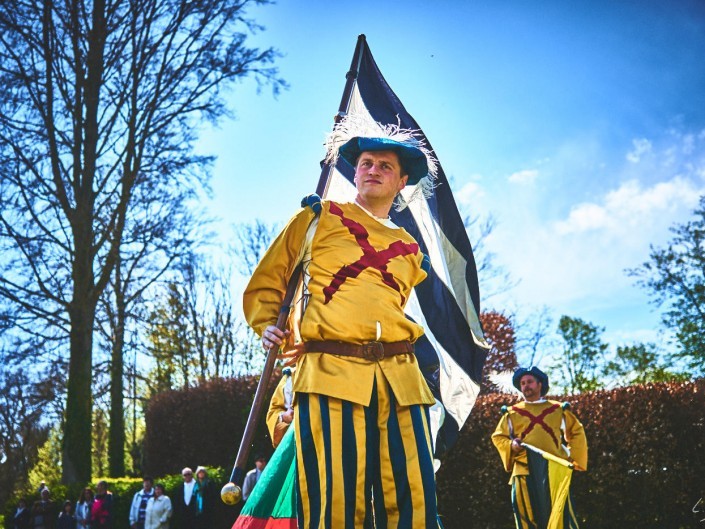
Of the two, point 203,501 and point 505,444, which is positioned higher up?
point 505,444

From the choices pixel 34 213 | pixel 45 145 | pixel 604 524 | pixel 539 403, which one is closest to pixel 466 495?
pixel 604 524

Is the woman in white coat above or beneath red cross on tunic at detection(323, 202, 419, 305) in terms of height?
beneath

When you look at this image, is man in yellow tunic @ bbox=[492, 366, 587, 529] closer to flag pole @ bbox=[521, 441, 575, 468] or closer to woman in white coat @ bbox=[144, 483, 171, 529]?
flag pole @ bbox=[521, 441, 575, 468]

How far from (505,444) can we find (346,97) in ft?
14.0

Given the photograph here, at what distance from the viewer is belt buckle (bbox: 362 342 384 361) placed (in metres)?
2.96

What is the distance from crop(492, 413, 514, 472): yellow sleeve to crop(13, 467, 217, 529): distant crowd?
5864 millimetres

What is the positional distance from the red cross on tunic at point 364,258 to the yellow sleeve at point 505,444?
14.2 feet

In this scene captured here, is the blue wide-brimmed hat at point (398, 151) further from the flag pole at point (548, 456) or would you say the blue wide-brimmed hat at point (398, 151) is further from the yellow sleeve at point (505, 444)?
the yellow sleeve at point (505, 444)

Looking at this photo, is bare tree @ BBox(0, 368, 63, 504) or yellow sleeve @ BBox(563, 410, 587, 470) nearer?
yellow sleeve @ BBox(563, 410, 587, 470)

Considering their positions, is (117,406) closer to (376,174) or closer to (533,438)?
(533,438)

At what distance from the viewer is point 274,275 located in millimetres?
3203

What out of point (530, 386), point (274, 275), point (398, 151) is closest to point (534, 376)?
point (530, 386)

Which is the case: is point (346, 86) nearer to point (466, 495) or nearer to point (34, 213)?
point (466, 495)

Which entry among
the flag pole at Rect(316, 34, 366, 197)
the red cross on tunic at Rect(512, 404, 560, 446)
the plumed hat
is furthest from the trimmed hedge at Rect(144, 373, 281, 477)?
the plumed hat
